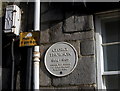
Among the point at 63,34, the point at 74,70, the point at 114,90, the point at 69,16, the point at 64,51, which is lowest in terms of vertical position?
the point at 114,90

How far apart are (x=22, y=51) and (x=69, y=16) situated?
2.95 feet

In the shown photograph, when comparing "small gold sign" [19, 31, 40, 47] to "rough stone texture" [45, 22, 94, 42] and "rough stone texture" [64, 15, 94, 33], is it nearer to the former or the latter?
"rough stone texture" [45, 22, 94, 42]

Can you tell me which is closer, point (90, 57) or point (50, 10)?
point (90, 57)

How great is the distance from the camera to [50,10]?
400cm

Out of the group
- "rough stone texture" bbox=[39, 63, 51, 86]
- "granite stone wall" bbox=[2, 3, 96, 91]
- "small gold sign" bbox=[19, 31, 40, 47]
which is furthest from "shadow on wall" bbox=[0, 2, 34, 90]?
"rough stone texture" bbox=[39, 63, 51, 86]

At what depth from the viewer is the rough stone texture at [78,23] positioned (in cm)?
370

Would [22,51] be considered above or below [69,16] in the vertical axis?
below

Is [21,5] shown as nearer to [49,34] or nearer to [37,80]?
[49,34]

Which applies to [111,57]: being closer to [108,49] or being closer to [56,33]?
[108,49]

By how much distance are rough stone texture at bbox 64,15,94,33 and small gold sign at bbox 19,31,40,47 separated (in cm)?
43

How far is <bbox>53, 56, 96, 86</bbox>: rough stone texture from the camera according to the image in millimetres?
3482

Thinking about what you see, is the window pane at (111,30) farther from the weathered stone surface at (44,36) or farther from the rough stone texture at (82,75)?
the weathered stone surface at (44,36)

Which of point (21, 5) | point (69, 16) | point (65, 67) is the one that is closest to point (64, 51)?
point (65, 67)

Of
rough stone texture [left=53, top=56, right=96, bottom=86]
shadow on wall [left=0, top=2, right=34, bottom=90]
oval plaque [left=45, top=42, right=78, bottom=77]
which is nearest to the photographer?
rough stone texture [left=53, top=56, right=96, bottom=86]
